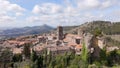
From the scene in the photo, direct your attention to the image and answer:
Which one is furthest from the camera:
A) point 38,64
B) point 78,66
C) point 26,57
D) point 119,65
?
point 26,57

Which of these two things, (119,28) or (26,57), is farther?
(119,28)

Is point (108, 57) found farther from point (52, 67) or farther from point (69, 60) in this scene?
point (52, 67)

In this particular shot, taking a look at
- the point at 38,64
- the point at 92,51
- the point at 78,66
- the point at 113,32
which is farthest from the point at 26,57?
the point at 113,32

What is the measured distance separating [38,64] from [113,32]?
84.3 metres

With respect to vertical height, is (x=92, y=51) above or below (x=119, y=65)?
above

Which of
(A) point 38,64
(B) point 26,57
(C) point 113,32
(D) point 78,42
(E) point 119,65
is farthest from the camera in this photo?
(C) point 113,32

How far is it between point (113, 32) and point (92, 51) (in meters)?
77.6

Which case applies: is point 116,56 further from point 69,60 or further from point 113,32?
point 113,32

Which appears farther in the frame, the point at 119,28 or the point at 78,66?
the point at 119,28

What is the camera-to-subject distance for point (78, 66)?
3425 centimetres

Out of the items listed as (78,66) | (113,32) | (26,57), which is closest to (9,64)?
(26,57)

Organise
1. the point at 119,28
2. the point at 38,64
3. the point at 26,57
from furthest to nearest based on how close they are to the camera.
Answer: the point at 119,28 → the point at 26,57 → the point at 38,64

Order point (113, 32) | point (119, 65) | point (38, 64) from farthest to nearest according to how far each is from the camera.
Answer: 1. point (113, 32)
2. point (119, 65)
3. point (38, 64)

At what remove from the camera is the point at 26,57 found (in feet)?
162
